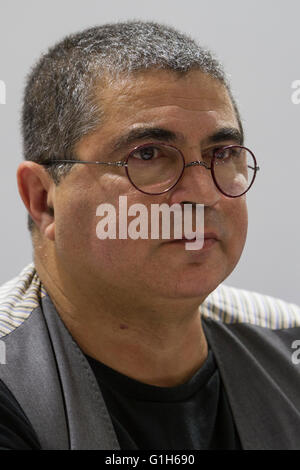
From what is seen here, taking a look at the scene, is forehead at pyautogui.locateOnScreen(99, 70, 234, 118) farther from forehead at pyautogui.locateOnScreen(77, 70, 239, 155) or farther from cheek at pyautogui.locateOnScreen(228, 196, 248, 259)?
cheek at pyautogui.locateOnScreen(228, 196, 248, 259)

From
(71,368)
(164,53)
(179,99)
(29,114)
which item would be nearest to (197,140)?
(179,99)

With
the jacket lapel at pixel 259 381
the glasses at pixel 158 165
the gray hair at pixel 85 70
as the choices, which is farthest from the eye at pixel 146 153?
the jacket lapel at pixel 259 381

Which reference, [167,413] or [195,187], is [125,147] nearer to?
[195,187]

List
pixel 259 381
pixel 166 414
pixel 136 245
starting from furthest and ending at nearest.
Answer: pixel 259 381 → pixel 166 414 → pixel 136 245

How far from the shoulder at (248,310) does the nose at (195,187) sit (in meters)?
0.47

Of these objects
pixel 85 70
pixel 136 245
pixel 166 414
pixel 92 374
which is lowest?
pixel 166 414

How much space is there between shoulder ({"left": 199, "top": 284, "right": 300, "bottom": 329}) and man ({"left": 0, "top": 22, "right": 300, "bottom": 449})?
16cm

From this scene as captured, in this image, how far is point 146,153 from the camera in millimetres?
1312

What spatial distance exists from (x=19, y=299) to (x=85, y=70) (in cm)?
55

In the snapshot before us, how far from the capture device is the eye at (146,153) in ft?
4.29

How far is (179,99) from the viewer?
133cm

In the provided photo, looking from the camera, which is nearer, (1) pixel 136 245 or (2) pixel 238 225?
(1) pixel 136 245

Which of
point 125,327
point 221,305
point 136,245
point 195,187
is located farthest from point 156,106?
point 221,305
